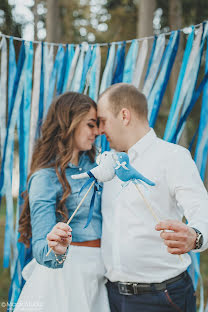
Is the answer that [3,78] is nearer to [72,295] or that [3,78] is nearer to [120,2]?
[72,295]

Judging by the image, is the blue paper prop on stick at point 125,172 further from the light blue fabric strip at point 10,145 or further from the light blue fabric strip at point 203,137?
the light blue fabric strip at point 10,145

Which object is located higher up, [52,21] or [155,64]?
[52,21]

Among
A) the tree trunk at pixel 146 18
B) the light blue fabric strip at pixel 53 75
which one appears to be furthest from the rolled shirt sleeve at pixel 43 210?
the tree trunk at pixel 146 18

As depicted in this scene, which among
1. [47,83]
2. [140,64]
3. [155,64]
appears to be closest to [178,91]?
[155,64]

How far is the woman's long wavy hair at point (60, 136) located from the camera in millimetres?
2236

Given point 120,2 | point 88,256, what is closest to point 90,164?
point 88,256

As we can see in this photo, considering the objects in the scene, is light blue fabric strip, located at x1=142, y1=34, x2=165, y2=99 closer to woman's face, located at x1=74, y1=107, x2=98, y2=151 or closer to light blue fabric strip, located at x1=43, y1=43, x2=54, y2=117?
woman's face, located at x1=74, y1=107, x2=98, y2=151

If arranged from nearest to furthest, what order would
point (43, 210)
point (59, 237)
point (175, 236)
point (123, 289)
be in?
1. point (175, 236)
2. point (59, 237)
3. point (43, 210)
4. point (123, 289)

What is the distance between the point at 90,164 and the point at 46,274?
0.76 metres

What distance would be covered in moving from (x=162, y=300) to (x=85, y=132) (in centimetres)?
Result: 109

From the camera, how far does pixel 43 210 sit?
194 centimetres

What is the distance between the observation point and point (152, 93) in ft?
8.93

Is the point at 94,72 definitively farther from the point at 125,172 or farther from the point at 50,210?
the point at 125,172

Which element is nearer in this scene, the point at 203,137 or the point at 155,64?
the point at 203,137
